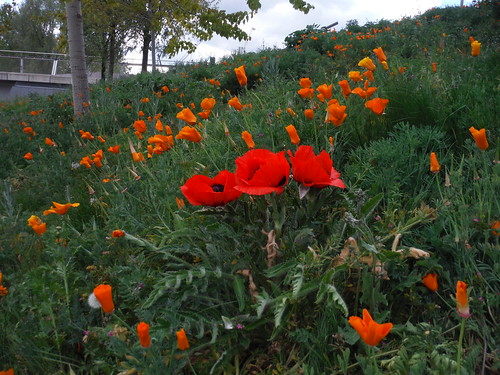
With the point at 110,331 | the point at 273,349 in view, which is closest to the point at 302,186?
the point at 273,349

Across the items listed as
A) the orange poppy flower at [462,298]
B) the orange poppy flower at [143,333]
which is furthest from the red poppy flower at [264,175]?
the orange poppy flower at [462,298]

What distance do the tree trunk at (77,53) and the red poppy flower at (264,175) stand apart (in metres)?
5.64

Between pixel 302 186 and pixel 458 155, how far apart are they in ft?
4.53

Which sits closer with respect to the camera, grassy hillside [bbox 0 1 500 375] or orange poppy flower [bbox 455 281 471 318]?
orange poppy flower [bbox 455 281 471 318]

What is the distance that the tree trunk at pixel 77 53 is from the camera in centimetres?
653

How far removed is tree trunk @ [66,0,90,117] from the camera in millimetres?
6531

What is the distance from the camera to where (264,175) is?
149 centimetres

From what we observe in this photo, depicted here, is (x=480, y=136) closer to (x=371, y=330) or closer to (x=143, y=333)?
(x=371, y=330)

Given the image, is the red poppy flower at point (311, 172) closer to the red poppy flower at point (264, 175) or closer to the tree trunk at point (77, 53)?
the red poppy flower at point (264, 175)

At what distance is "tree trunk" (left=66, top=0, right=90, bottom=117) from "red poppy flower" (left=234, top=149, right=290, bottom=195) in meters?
5.64

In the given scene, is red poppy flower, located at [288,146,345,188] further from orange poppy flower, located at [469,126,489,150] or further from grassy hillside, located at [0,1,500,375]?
orange poppy flower, located at [469,126,489,150]

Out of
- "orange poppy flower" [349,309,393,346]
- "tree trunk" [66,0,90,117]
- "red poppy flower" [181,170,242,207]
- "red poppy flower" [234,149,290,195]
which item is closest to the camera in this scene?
"orange poppy flower" [349,309,393,346]

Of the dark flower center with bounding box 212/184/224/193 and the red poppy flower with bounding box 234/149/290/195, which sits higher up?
the red poppy flower with bounding box 234/149/290/195

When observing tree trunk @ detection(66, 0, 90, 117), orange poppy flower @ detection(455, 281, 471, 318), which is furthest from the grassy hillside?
tree trunk @ detection(66, 0, 90, 117)
